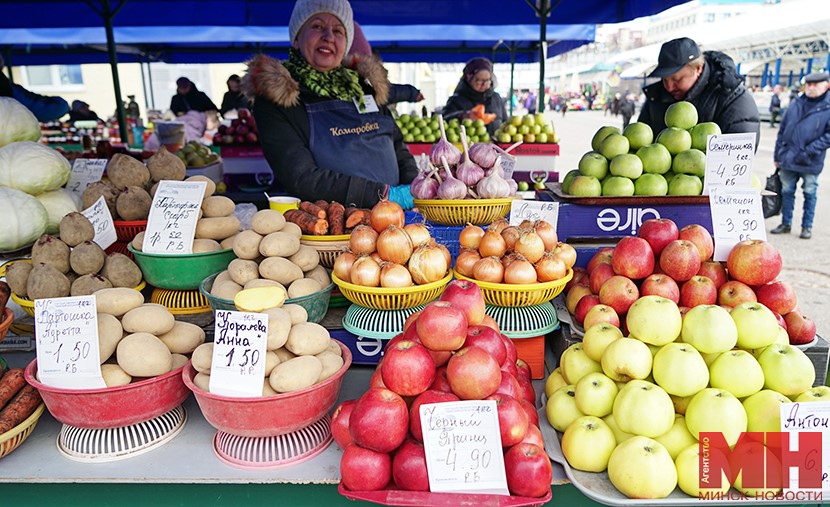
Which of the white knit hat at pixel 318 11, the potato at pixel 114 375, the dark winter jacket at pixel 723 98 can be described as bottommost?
the potato at pixel 114 375

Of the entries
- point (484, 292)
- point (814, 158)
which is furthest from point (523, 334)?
point (814, 158)

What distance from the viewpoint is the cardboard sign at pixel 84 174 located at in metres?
2.92

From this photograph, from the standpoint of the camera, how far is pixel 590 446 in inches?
56.9

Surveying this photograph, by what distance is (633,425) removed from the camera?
1.43 meters

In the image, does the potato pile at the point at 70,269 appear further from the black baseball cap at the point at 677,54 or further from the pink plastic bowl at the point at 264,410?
the black baseball cap at the point at 677,54

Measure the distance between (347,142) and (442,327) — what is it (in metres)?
2.12

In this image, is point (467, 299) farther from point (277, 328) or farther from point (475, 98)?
point (475, 98)

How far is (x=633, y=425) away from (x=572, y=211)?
1154 mm

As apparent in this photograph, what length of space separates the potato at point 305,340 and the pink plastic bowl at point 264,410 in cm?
10

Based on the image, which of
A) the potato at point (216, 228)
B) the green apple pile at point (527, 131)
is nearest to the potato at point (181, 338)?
the potato at point (216, 228)

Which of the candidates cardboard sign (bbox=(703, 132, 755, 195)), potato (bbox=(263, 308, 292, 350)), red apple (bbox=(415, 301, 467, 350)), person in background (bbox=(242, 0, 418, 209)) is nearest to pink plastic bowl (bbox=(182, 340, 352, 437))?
potato (bbox=(263, 308, 292, 350))

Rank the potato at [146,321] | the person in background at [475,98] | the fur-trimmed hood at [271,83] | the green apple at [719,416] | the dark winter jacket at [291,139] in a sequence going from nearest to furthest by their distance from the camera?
the green apple at [719,416] → the potato at [146,321] → the dark winter jacket at [291,139] → the fur-trimmed hood at [271,83] → the person in background at [475,98]

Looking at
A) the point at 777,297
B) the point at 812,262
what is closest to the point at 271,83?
the point at 777,297

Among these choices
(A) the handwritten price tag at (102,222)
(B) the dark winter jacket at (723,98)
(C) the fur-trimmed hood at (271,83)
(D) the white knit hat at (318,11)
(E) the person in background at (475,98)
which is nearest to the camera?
(A) the handwritten price tag at (102,222)
